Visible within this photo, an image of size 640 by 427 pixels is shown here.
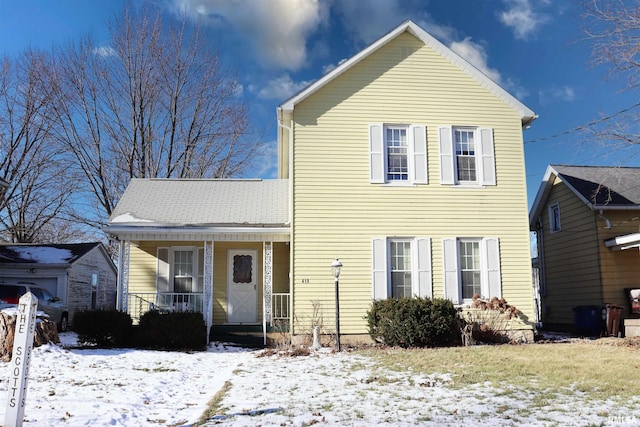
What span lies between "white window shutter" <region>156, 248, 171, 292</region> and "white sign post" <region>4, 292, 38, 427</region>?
10517 millimetres

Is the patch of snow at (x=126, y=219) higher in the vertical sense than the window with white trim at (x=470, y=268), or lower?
higher

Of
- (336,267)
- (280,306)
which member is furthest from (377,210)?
(280,306)

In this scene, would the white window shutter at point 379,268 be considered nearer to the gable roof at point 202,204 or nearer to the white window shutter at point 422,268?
the white window shutter at point 422,268

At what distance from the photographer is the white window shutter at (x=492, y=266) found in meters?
14.1

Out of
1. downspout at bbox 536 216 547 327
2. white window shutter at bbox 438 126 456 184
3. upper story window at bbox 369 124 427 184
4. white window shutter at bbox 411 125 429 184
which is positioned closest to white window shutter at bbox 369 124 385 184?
upper story window at bbox 369 124 427 184

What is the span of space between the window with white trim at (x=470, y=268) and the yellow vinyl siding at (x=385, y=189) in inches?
7.3

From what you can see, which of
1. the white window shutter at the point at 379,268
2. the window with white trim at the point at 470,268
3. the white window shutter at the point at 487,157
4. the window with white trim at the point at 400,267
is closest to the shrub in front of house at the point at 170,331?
the white window shutter at the point at 379,268

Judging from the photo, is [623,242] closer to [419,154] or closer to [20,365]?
[419,154]

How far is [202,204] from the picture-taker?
15516 millimetres

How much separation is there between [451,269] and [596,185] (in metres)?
6.78

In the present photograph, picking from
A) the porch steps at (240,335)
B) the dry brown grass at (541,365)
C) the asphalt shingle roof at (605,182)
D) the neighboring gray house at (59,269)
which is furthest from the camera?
the neighboring gray house at (59,269)

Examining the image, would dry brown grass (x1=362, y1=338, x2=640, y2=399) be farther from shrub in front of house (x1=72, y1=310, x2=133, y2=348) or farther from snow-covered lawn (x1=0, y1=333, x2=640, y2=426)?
shrub in front of house (x1=72, y1=310, x2=133, y2=348)

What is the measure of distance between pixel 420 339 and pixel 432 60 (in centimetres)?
750

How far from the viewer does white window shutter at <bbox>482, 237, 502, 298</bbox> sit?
1406 cm
